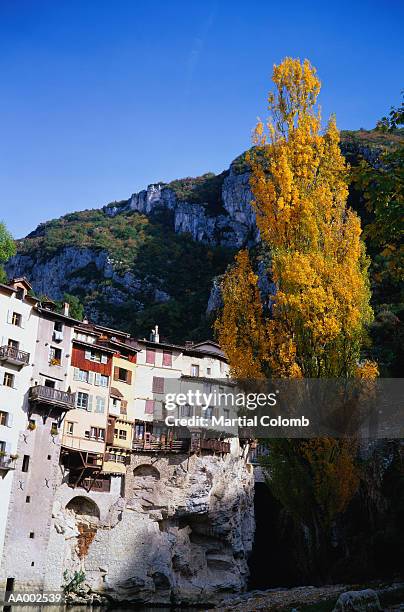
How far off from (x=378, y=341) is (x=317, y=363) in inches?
1724

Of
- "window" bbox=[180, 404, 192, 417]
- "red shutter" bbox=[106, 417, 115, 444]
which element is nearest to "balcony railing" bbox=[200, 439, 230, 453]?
"window" bbox=[180, 404, 192, 417]

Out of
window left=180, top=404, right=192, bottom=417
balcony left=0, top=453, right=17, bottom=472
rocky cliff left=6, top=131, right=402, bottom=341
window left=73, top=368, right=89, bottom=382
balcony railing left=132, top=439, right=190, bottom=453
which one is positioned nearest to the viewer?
balcony left=0, top=453, right=17, bottom=472

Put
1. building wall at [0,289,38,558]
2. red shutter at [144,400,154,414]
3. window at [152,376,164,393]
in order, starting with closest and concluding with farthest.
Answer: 1. building wall at [0,289,38,558]
2. red shutter at [144,400,154,414]
3. window at [152,376,164,393]

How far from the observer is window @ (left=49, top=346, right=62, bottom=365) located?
49869mm

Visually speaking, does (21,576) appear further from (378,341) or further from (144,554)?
(378,341)

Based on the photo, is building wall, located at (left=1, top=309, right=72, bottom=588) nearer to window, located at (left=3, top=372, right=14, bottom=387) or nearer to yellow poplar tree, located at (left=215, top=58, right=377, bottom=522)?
window, located at (left=3, top=372, right=14, bottom=387)

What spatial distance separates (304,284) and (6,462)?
28.9 m

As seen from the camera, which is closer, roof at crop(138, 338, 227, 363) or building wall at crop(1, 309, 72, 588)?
building wall at crop(1, 309, 72, 588)

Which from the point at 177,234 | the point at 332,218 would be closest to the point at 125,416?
the point at 332,218

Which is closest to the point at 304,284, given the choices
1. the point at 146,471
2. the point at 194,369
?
the point at 146,471

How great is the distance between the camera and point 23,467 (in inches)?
1794

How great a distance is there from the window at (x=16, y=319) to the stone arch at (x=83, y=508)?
15.5m

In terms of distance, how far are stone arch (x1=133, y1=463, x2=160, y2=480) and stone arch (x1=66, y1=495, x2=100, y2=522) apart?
516 centimetres

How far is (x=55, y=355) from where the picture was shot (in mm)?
50531
